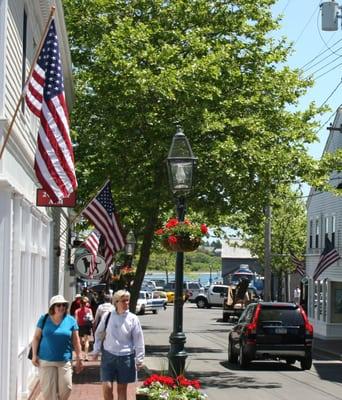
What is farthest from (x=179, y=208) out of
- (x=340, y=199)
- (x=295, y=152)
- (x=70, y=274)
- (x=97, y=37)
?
(x=340, y=199)

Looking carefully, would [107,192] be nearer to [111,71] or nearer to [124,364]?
[111,71]

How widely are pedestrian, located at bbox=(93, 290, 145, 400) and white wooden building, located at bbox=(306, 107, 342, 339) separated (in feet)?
87.8

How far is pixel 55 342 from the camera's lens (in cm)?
1091

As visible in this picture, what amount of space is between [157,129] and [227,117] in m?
1.95

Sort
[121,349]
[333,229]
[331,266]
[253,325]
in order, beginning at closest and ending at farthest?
[121,349]
[253,325]
[331,266]
[333,229]

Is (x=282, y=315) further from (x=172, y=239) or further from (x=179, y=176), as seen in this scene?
(x=179, y=176)

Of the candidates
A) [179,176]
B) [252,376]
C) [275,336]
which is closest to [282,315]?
[275,336]

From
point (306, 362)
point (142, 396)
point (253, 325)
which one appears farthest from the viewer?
point (306, 362)

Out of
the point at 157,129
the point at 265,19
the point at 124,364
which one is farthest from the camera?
the point at 265,19

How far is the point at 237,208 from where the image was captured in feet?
72.2

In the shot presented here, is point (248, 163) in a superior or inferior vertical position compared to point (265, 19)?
inferior

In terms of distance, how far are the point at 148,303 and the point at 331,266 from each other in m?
20.4

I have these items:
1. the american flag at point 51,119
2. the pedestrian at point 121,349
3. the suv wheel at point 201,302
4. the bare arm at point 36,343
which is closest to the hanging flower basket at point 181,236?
the pedestrian at point 121,349

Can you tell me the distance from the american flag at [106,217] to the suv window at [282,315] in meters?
4.35
